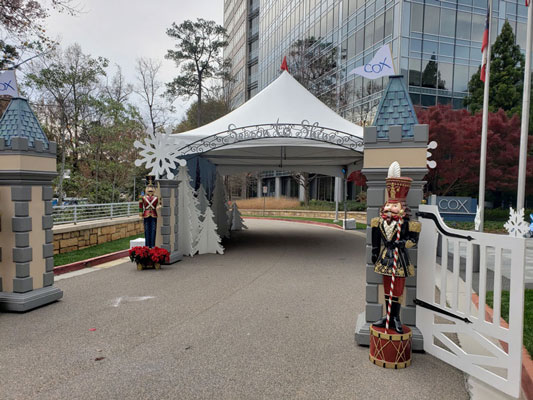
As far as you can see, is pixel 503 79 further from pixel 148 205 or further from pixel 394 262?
pixel 394 262

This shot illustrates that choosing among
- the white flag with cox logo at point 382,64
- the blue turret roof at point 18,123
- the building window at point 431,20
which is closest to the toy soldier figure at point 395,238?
the white flag with cox logo at point 382,64

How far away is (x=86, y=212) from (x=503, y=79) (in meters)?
26.2

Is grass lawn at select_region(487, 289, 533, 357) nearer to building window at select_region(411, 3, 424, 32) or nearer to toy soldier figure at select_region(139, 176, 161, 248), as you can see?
toy soldier figure at select_region(139, 176, 161, 248)

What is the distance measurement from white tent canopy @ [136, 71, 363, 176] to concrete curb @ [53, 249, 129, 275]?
276cm

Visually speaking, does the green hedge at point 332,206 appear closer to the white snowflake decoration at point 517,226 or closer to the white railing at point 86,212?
the white railing at point 86,212

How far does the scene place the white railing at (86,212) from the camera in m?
11.0

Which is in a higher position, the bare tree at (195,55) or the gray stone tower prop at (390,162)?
the bare tree at (195,55)

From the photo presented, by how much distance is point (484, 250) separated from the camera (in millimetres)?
3662

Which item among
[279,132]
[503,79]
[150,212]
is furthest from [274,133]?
[503,79]

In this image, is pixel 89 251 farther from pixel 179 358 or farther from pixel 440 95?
pixel 440 95

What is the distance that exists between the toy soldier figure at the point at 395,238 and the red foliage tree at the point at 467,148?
47.5 feet

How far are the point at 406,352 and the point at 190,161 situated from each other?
904 centimetres

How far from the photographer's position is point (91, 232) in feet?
38.7

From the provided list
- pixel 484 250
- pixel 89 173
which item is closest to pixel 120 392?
pixel 484 250
